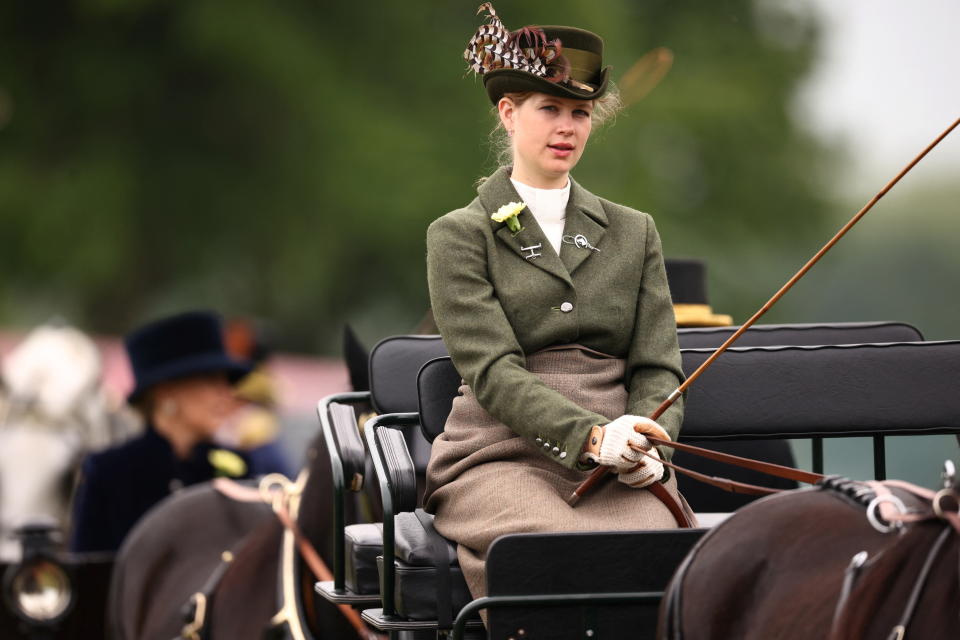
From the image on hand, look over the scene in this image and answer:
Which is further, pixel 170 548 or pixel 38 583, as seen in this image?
pixel 38 583

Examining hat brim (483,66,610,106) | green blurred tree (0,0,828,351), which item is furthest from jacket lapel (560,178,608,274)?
green blurred tree (0,0,828,351)

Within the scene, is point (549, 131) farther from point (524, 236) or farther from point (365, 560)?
point (365, 560)

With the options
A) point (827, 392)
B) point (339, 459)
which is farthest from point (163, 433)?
point (827, 392)

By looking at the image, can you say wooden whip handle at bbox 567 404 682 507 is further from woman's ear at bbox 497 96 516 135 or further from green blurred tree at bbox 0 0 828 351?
green blurred tree at bbox 0 0 828 351

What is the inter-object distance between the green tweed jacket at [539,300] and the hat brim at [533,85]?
0.21 m

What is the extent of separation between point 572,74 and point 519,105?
13 centimetres

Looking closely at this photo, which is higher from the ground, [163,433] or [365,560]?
[365,560]

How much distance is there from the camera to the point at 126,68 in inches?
660

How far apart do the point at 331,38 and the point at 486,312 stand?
545 inches

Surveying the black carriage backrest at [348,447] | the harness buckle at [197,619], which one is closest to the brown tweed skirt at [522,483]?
the black carriage backrest at [348,447]

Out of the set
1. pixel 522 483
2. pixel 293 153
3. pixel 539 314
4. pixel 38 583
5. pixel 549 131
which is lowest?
pixel 38 583

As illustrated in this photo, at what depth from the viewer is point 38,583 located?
22.0 feet

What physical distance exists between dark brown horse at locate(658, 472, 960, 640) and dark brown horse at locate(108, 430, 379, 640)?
6.59 feet

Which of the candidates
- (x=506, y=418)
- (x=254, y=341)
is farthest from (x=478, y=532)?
(x=254, y=341)
